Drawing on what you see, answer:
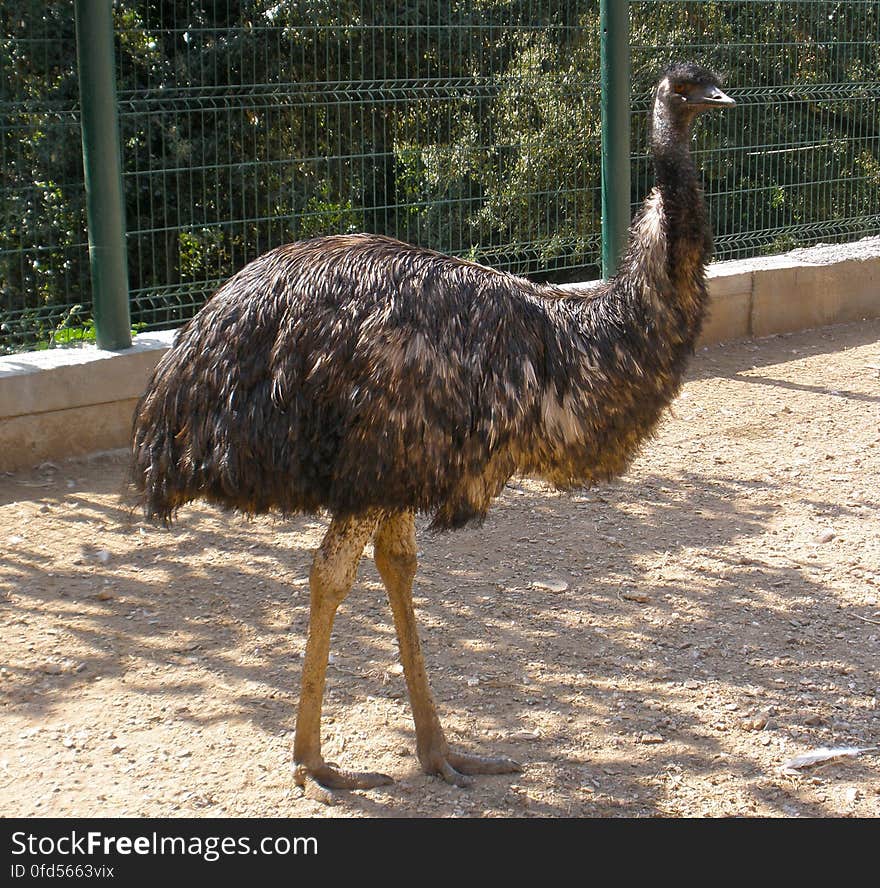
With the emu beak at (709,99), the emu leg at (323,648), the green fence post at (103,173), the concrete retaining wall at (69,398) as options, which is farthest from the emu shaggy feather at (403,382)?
the green fence post at (103,173)

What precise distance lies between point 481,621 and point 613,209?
3.76m

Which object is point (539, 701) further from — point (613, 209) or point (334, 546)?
point (613, 209)

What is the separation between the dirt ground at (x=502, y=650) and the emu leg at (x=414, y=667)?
50mm

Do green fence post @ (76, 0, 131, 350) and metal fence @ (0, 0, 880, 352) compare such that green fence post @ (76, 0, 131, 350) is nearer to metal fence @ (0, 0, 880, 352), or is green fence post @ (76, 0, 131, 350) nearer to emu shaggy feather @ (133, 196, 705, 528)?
metal fence @ (0, 0, 880, 352)

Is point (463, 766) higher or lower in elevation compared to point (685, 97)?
lower

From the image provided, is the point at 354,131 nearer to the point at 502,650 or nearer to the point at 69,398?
the point at 69,398

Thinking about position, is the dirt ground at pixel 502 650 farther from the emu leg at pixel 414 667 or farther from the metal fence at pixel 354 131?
the metal fence at pixel 354 131

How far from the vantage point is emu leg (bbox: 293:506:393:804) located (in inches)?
131

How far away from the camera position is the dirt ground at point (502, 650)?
353 centimetres

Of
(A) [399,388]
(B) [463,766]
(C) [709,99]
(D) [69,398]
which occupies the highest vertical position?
(C) [709,99]

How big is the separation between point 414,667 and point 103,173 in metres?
3.30

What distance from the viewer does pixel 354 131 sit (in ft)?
22.3

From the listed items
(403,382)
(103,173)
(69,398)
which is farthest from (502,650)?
(103,173)

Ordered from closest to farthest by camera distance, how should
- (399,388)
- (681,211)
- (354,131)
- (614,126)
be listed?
1. (399,388)
2. (681,211)
3. (354,131)
4. (614,126)
